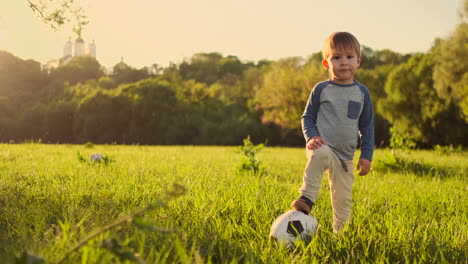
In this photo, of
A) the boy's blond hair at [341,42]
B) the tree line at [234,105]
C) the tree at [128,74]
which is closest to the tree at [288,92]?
the tree line at [234,105]

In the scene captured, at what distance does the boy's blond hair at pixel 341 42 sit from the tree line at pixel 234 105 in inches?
1109

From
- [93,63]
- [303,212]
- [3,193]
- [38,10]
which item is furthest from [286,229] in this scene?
[93,63]

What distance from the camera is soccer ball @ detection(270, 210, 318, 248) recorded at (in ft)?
8.71

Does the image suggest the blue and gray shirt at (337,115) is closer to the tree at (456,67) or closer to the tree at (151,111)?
the tree at (456,67)

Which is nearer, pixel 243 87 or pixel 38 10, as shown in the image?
pixel 38 10

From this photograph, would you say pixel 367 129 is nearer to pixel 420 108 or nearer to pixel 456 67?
pixel 456 67

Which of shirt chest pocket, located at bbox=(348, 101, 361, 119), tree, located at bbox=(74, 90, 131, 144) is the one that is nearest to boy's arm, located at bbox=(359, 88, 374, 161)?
shirt chest pocket, located at bbox=(348, 101, 361, 119)

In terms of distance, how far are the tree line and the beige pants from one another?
28.3 m

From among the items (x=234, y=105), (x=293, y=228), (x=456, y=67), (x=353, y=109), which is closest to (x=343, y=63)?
(x=353, y=109)

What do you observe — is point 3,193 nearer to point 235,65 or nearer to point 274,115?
point 274,115

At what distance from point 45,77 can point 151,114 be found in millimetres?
28232

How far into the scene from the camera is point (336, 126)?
10.3ft

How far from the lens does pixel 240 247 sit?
248 centimetres

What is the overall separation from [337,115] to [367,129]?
41 cm
